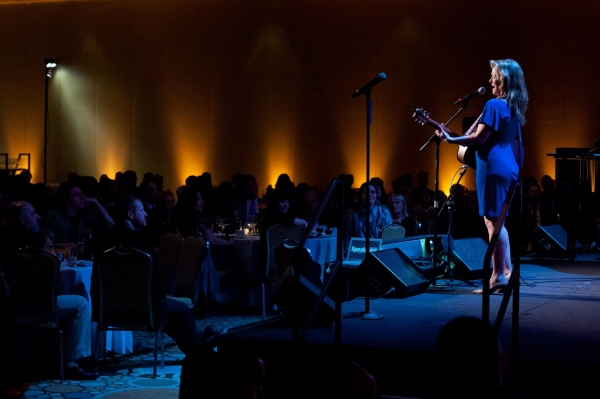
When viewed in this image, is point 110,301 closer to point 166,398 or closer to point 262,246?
point 166,398

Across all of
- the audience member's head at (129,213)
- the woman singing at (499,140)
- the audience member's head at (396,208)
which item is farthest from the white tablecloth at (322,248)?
the woman singing at (499,140)

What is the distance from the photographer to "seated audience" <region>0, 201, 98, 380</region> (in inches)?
225

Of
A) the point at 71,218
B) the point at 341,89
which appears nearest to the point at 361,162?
the point at 341,89

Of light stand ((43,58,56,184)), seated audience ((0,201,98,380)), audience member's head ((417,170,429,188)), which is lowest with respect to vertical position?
seated audience ((0,201,98,380))

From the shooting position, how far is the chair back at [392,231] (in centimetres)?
791

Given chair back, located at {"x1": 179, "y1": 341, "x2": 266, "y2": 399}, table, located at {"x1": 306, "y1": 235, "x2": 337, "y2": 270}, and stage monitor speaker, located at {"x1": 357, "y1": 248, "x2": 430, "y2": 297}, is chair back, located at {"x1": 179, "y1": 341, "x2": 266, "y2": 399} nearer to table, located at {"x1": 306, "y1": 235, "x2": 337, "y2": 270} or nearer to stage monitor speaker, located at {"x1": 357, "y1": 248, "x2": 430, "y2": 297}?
stage monitor speaker, located at {"x1": 357, "y1": 248, "x2": 430, "y2": 297}

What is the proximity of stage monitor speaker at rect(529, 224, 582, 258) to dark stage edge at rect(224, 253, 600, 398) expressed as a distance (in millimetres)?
2650

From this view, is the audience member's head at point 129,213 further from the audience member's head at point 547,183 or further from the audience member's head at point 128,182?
the audience member's head at point 547,183

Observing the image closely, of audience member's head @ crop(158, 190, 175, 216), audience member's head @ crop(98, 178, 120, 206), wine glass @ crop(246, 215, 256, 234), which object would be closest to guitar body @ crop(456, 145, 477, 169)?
wine glass @ crop(246, 215, 256, 234)

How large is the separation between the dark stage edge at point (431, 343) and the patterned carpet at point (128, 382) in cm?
51

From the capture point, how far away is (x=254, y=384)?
10.2ft

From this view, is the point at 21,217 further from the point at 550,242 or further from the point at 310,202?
the point at 550,242

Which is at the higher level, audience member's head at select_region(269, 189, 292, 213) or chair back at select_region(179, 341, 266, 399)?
audience member's head at select_region(269, 189, 292, 213)

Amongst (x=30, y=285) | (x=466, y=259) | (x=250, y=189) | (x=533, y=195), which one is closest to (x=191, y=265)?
(x=30, y=285)
